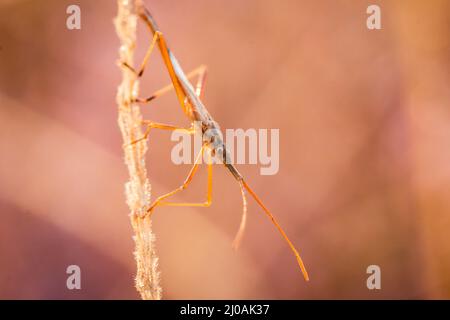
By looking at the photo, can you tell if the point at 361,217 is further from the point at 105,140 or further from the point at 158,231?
the point at 105,140

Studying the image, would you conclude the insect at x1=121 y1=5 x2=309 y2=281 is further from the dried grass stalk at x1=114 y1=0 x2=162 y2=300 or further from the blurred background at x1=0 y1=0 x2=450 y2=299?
the blurred background at x1=0 y1=0 x2=450 y2=299

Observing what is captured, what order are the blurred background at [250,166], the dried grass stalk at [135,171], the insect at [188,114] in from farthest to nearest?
the blurred background at [250,166]
the insect at [188,114]
the dried grass stalk at [135,171]

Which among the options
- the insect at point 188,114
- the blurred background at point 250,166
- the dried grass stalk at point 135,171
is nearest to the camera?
the dried grass stalk at point 135,171

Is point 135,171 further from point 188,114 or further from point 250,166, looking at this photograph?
point 250,166

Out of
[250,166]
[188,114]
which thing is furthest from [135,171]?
[250,166]

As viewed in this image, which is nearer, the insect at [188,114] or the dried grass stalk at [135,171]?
the dried grass stalk at [135,171]

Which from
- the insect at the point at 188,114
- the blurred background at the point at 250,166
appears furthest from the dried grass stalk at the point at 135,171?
the blurred background at the point at 250,166

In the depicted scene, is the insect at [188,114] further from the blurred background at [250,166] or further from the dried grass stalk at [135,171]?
the blurred background at [250,166]

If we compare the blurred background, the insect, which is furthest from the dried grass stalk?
the blurred background
